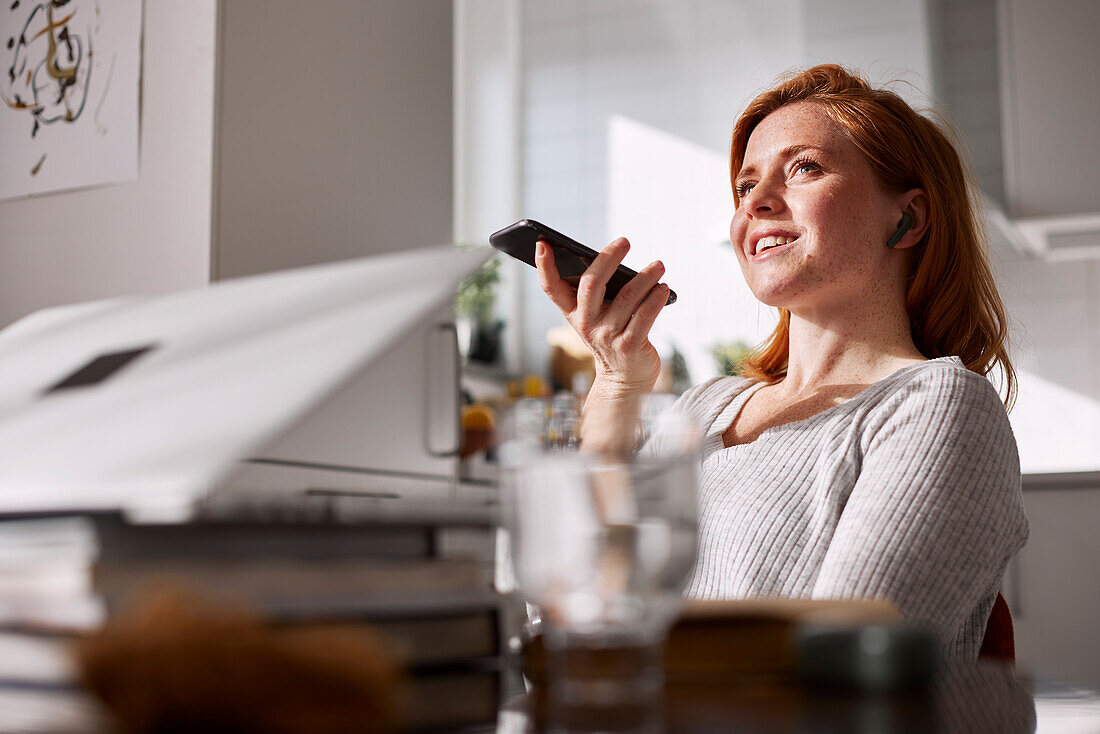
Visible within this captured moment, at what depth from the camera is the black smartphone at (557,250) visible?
1.08 metres

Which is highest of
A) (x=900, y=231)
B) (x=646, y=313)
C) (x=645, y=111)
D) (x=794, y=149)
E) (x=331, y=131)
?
(x=645, y=111)

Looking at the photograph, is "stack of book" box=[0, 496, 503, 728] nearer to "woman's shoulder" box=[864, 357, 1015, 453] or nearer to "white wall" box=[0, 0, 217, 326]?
"woman's shoulder" box=[864, 357, 1015, 453]

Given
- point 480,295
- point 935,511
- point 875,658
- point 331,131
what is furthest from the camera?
point 480,295

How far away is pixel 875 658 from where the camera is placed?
0.38 metres

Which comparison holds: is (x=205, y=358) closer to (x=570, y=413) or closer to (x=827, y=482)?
(x=570, y=413)

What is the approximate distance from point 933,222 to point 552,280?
0.47 metres

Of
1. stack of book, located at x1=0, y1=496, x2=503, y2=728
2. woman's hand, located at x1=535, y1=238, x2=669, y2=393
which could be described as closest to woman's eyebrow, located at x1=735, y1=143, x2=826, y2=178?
woman's hand, located at x1=535, y1=238, x2=669, y2=393

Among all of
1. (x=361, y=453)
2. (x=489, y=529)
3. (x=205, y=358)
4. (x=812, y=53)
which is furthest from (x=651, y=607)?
(x=812, y=53)

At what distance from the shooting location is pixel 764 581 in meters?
1.00

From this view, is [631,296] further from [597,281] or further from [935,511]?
[935,511]

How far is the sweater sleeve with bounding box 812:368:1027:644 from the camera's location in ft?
2.76

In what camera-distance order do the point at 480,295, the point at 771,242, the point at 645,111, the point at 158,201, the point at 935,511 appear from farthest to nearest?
1. the point at 645,111
2. the point at 480,295
3. the point at 158,201
4. the point at 771,242
5. the point at 935,511

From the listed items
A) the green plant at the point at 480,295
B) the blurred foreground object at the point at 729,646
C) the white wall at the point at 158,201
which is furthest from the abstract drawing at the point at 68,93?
the green plant at the point at 480,295

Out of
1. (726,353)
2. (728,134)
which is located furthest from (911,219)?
(728,134)
